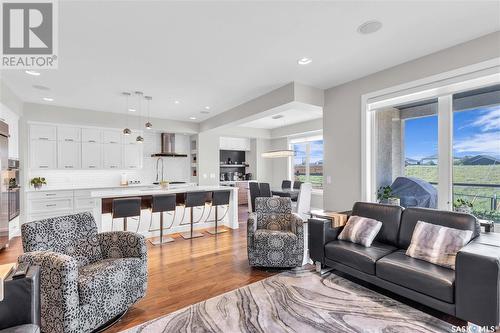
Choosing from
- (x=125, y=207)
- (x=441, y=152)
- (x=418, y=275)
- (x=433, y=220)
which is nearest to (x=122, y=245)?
(x=125, y=207)

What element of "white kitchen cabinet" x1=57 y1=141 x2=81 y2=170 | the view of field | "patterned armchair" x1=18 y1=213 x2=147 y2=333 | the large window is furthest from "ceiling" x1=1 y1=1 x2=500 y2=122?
the large window

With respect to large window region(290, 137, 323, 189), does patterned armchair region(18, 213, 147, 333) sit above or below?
below

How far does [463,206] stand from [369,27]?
7.48ft

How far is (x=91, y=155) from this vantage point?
6.16 m

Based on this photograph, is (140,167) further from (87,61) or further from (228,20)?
(228,20)

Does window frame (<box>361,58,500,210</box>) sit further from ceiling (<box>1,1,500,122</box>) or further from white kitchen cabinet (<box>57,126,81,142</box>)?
white kitchen cabinet (<box>57,126,81,142</box>)

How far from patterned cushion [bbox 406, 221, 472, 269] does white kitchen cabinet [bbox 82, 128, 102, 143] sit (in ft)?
22.3

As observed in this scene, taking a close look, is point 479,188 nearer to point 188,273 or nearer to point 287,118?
point 188,273

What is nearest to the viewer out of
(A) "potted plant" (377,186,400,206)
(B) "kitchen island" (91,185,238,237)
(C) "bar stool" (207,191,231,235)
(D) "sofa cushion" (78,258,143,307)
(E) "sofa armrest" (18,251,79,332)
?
(E) "sofa armrest" (18,251,79,332)

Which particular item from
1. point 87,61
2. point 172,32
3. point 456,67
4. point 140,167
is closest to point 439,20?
point 456,67

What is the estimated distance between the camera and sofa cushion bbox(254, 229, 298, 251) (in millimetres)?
3145

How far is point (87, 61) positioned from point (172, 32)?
1479 mm

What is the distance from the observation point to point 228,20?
7.72 feet

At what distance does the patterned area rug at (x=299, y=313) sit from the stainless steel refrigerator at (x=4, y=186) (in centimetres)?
342
